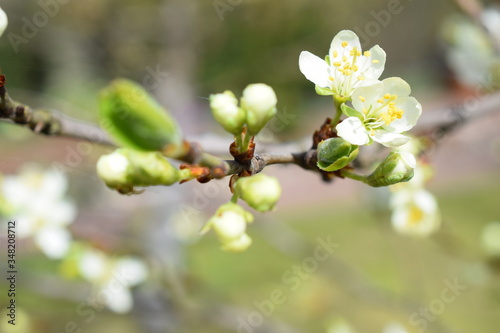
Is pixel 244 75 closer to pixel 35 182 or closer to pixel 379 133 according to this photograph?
pixel 35 182

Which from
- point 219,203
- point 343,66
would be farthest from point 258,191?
point 219,203

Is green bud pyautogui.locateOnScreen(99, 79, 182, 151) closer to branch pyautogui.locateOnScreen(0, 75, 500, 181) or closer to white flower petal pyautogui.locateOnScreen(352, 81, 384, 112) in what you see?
branch pyautogui.locateOnScreen(0, 75, 500, 181)

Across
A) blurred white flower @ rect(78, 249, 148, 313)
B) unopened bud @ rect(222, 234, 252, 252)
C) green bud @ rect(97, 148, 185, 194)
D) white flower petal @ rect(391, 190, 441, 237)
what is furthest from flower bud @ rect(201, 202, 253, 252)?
blurred white flower @ rect(78, 249, 148, 313)

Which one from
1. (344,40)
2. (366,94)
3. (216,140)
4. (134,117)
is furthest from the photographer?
(216,140)

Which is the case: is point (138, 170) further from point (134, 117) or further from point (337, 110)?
point (337, 110)

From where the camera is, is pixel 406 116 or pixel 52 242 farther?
pixel 52 242

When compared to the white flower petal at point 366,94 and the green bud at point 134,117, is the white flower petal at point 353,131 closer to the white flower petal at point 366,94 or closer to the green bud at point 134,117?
the white flower petal at point 366,94

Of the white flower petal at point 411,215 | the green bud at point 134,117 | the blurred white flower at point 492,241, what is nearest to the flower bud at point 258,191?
the green bud at point 134,117
